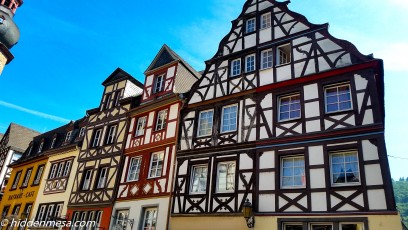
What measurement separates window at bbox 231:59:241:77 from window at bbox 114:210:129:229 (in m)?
9.11

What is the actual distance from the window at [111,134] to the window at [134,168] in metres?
2.82

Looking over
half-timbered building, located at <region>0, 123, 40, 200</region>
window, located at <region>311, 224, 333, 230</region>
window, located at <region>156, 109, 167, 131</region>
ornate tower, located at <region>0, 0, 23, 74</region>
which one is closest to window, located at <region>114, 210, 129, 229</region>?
window, located at <region>156, 109, 167, 131</region>

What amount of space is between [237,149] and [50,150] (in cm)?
1723

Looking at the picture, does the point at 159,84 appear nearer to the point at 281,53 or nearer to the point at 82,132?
the point at 281,53

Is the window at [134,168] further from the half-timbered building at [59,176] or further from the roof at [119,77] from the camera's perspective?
the roof at [119,77]

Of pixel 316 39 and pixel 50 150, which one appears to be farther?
pixel 50 150

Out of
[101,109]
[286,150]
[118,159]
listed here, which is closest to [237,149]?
[286,150]

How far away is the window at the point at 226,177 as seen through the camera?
14336 millimetres

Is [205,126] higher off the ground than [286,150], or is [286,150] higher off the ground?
[205,126]

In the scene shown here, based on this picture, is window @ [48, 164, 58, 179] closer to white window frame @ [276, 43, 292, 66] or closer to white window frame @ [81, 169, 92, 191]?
white window frame @ [81, 169, 92, 191]

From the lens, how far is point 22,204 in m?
25.9

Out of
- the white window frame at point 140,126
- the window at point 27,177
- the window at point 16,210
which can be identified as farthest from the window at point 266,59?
the window at point 16,210

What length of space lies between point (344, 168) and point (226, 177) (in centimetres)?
490

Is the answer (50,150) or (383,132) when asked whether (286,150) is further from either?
(50,150)
